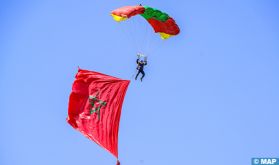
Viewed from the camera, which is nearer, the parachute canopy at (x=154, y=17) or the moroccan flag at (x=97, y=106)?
the moroccan flag at (x=97, y=106)

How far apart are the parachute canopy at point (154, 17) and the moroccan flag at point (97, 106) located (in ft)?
9.58

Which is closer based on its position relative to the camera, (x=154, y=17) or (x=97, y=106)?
(x=97, y=106)

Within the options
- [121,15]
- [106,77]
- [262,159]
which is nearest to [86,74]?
[106,77]

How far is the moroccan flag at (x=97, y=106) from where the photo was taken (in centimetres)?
3145

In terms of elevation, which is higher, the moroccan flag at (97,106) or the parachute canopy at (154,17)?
the parachute canopy at (154,17)

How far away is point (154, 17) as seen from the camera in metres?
34.3

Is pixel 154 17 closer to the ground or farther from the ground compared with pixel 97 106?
farther from the ground

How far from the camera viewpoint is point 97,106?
106 ft

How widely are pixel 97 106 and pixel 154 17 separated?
5.28m

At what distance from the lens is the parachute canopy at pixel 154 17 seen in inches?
1254

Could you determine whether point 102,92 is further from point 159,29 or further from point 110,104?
point 159,29

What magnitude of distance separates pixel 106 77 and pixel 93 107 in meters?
1.48

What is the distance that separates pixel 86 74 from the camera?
3288 centimetres

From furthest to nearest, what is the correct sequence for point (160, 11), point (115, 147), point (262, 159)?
point (262, 159)
point (160, 11)
point (115, 147)
